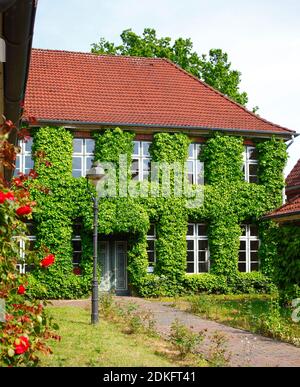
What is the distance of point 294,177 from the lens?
79.4 feet

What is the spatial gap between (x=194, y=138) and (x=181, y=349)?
48.9 ft

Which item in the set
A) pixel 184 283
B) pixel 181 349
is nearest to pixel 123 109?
pixel 184 283

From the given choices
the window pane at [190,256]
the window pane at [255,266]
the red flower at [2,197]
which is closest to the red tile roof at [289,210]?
the window pane at [190,256]

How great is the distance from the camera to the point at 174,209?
2273 cm

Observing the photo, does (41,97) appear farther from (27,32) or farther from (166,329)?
(27,32)

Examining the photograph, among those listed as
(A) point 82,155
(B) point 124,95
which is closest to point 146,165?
(A) point 82,155

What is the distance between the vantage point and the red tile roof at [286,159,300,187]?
77.9ft

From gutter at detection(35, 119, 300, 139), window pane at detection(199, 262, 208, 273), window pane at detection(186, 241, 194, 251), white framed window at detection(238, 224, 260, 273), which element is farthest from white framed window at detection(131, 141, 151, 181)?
white framed window at detection(238, 224, 260, 273)

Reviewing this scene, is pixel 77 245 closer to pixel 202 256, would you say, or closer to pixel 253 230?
pixel 202 256

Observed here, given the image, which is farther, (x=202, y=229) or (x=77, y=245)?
(x=202, y=229)

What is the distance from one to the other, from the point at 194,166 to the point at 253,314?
9019mm

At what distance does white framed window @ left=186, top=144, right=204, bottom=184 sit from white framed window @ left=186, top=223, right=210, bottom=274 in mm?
1722

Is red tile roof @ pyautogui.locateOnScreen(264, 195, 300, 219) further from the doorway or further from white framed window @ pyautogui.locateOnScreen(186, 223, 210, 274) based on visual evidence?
the doorway

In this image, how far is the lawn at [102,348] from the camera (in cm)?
865
